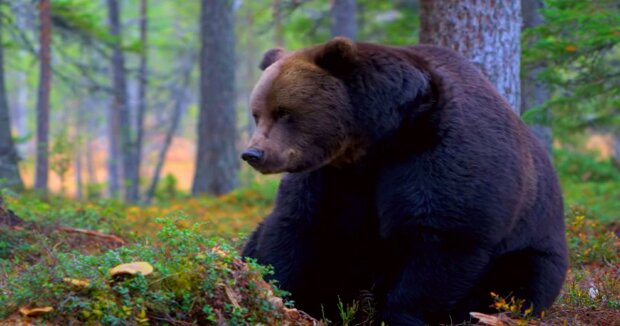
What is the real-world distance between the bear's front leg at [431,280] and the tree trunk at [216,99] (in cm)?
1218

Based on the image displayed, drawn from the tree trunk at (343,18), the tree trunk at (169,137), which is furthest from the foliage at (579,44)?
the tree trunk at (169,137)

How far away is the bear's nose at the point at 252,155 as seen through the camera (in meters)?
4.44

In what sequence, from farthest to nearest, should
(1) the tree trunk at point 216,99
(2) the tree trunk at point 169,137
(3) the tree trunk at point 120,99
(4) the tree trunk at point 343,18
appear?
1. (3) the tree trunk at point 120,99
2. (2) the tree trunk at point 169,137
3. (4) the tree trunk at point 343,18
4. (1) the tree trunk at point 216,99

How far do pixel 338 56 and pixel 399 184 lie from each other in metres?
0.85

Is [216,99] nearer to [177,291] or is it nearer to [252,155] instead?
[252,155]

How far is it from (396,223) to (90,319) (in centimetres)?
187

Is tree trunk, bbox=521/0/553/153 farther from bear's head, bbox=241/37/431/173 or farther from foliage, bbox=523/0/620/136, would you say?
bear's head, bbox=241/37/431/173

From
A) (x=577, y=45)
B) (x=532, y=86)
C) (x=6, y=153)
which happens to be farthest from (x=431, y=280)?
(x=6, y=153)

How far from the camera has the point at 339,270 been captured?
5195 millimetres

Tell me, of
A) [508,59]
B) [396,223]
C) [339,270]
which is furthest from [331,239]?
[508,59]

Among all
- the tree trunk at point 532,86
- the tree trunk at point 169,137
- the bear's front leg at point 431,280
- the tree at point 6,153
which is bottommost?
the tree trunk at point 169,137

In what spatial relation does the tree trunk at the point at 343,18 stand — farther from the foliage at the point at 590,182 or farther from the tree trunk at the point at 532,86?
the tree trunk at the point at 532,86

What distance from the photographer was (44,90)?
1459cm

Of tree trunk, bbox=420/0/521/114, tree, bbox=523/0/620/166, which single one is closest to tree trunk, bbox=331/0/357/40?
tree, bbox=523/0/620/166
